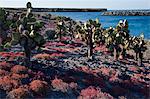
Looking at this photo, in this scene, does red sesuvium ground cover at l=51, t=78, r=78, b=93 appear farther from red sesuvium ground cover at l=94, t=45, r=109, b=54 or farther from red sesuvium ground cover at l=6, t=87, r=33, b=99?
red sesuvium ground cover at l=94, t=45, r=109, b=54

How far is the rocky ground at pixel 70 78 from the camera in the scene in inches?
1241

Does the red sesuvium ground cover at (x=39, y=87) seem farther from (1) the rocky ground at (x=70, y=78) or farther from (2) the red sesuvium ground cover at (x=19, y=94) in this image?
(2) the red sesuvium ground cover at (x=19, y=94)

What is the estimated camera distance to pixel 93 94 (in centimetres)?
3198

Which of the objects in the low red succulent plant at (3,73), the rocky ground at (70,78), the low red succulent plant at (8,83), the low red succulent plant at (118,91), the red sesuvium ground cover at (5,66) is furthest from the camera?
the red sesuvium ground cover at (5,66)

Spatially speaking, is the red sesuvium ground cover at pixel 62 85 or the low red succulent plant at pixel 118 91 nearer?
the red sesuvium ground cover at pixel 62 85

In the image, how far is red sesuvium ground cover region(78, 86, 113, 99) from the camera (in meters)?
31.7

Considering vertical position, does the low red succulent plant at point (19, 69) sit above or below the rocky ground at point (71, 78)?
above

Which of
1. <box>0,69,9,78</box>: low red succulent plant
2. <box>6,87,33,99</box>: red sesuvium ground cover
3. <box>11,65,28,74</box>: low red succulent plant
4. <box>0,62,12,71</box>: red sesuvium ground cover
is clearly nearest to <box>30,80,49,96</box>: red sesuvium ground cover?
<box>6,87,33,99</box>: red sesuvium ground cover

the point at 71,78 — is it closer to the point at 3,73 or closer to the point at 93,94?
the point at 93,94

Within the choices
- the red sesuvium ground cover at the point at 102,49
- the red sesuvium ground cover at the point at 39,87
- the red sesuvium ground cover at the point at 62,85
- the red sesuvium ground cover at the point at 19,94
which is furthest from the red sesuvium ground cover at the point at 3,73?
the red sesuvium ground cover at the point at 102,49

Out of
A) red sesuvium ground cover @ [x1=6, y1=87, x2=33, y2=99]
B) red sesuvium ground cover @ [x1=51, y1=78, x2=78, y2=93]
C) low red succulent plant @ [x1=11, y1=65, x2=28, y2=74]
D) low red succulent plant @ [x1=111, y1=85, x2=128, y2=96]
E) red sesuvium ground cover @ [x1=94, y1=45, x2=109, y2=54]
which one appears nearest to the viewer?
red sesuvium ground cover @ [x1=6, y1=87, x2=33, y2=99]

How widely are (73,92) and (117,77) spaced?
7.87m

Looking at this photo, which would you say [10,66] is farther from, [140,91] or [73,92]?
[140,91]

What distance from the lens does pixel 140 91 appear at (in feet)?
118
